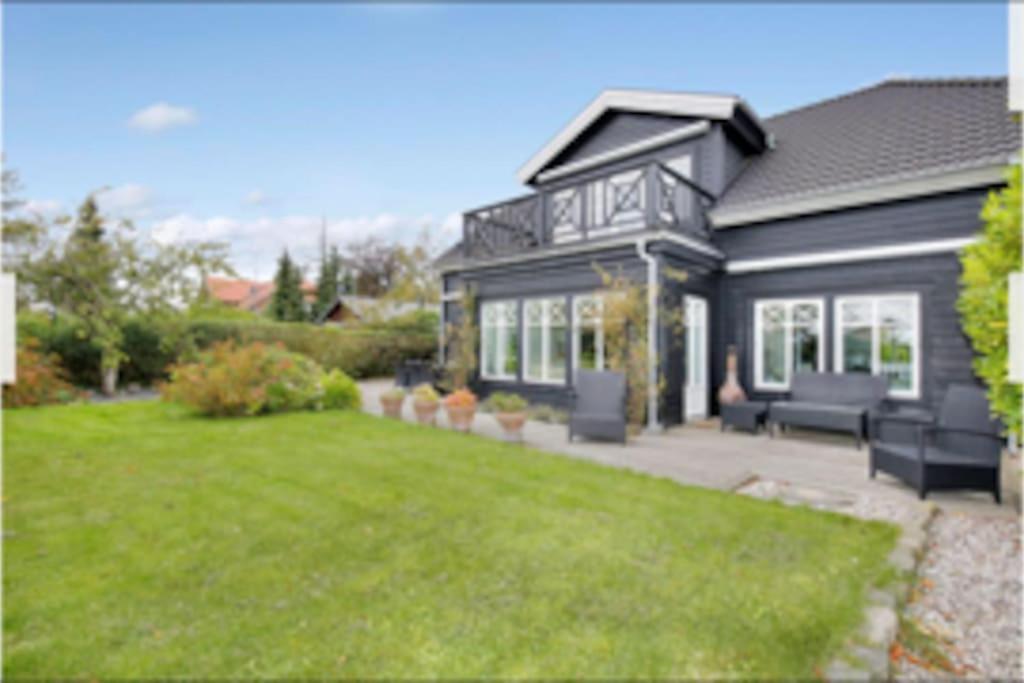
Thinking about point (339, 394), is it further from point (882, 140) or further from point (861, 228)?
point (882, 140)

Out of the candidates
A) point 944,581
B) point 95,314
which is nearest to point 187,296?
point 95,314

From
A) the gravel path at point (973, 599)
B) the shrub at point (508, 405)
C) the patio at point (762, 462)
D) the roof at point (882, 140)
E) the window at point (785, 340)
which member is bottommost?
the gravel path at point (973, 599)

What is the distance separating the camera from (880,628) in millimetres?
2973

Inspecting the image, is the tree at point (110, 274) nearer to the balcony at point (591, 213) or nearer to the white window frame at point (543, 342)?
the balcony at point (591, 213)

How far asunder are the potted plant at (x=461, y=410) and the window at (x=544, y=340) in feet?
10.0

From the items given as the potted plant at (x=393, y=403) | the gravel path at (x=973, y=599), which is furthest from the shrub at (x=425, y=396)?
the gravel path at (x=973, y=599)

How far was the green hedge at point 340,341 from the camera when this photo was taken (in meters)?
16.4

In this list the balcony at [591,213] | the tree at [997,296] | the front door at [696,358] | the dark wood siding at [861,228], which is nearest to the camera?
the tree at [997,296]

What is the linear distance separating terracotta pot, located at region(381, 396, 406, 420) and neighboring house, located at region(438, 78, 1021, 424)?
2925 millimetres

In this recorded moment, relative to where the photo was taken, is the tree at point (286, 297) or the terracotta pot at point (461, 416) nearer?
the terracotta pot at point (461, 416)

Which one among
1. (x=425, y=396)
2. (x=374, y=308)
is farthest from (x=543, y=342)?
(x=374, y=308)

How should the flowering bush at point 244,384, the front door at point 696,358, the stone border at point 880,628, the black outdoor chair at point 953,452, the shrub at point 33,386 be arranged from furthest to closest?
the shrub at point 33,386
the front door at point 696,358
the flowering bush at point 244,384
the black outdoor chair at point 953,452
the stone border at point 880,628

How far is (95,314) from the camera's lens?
41.1 ft

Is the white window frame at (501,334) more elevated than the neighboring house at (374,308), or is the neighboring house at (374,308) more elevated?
the neighboring house at (374,308)
